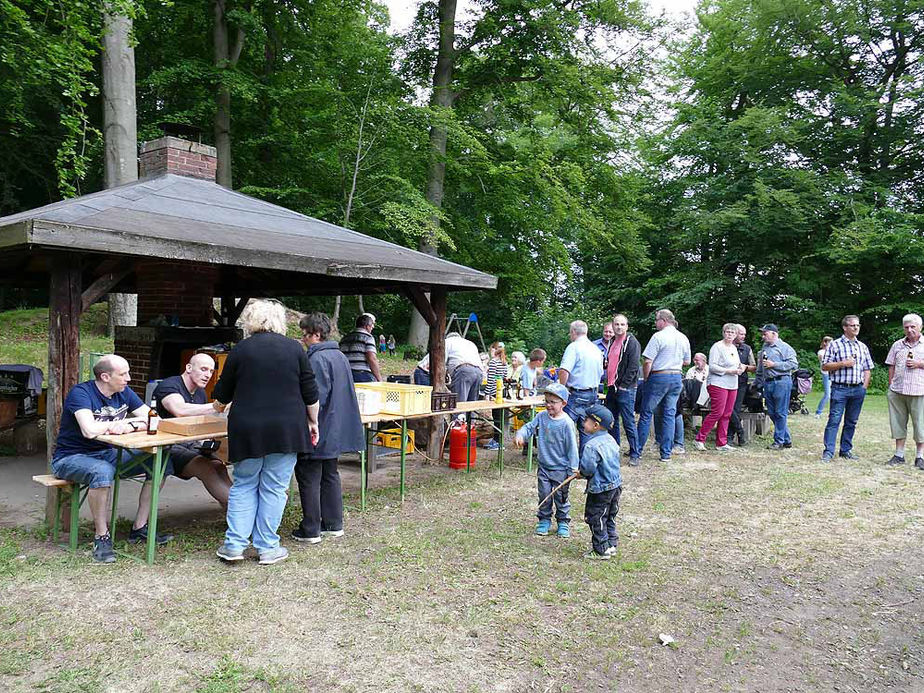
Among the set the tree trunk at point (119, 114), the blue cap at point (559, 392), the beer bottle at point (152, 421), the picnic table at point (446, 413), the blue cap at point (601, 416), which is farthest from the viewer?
the tree trunk at point (119, 114)

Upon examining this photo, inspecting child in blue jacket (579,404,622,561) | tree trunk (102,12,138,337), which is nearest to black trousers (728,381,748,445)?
child in blue jacket (579,404,622,561)

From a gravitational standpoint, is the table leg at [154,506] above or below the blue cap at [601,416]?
below

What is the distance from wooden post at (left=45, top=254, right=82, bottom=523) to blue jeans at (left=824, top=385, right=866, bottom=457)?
8.45 metres

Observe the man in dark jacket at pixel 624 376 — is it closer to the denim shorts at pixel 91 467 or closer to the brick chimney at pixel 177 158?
the denim shorts at pixel 91 467

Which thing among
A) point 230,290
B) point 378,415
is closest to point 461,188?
point 230,290

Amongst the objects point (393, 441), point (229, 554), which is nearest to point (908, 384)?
point (393, 441)

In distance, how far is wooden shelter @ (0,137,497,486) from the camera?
488 cm

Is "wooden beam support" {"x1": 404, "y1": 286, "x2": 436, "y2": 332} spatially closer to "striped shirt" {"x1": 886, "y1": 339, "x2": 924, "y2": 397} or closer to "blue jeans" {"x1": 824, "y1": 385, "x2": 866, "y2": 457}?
"blue jeans" {"x1": 824, "y1": 385, "x2": 866, "y2": 457}

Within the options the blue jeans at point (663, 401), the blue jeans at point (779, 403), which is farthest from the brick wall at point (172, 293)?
the blue jeans at point (779, 403)

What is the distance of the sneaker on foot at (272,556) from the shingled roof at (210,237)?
2232 mm

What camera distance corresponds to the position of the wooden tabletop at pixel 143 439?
439cm

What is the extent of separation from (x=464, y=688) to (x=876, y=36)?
2505 cm

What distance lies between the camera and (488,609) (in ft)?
13.0

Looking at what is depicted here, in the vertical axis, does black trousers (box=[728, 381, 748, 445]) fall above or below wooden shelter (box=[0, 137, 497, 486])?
below
